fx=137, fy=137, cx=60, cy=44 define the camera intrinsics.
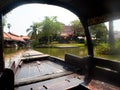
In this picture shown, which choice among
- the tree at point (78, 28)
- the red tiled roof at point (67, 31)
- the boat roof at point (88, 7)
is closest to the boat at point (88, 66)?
the boat roof at point (88, 7)

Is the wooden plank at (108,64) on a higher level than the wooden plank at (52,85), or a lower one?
higher

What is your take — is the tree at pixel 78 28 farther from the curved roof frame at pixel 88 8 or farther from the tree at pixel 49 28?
the curved roof frame at pixel 88 8

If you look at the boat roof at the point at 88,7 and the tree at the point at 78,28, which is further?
the tree at the point at 78,28

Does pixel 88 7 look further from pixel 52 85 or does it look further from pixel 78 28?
pixel 78 28

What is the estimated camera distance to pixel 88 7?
3469 mm

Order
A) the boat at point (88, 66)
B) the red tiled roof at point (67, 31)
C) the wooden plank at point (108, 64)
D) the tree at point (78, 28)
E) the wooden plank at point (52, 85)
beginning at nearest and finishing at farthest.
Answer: the boat at point (88, 66) → the wooden plank at point (108, 64) → the wooden plank at point (52, 85) → the tree at point (78, 28) → the red tiled roof at point (67, 31)

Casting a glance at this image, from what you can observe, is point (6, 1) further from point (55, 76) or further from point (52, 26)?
point (52, 26)

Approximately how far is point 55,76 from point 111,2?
9.65ft

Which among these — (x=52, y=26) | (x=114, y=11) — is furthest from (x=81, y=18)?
(x=52, y=26)

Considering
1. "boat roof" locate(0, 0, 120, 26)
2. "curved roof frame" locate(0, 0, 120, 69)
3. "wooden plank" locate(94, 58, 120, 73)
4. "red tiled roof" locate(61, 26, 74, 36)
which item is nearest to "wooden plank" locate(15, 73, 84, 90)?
"wooden plank" locate(94, 58, 120, 73)

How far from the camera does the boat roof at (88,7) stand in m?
2.98

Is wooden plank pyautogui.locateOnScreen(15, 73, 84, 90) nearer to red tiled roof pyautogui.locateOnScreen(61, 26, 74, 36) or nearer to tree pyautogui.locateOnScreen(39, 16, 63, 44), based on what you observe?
tree pyautogui.locateOnScreen(39, 16, 63, 44)

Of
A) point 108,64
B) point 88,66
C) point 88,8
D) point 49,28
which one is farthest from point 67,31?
point 88,8

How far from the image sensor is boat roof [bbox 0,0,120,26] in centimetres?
298
